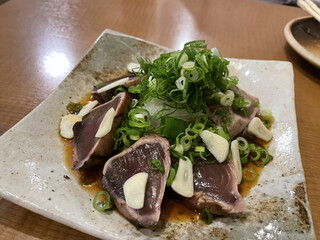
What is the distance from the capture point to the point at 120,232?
6.14 ft

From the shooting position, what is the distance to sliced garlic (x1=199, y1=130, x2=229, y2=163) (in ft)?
7.50

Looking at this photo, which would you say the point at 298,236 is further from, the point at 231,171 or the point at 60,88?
the point at 60,88

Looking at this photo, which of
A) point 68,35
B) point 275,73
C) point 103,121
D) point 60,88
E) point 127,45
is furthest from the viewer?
point 68,35

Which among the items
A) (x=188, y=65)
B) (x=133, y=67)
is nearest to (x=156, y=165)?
(x=188, y=65)

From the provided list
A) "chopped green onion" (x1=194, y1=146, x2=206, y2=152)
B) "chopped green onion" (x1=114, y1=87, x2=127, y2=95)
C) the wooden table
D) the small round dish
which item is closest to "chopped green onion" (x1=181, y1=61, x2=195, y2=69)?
"chopped green onion" (x1=194, y1=146, x2=206, y2=152)

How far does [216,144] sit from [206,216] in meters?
0.59

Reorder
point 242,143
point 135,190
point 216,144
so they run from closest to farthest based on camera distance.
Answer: point 135,190 → point 216,144 → point 242,143

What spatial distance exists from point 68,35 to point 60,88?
1.83 metres

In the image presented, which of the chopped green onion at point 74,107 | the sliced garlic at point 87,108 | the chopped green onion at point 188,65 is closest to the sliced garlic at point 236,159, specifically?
the chopped green onion at point 188,65

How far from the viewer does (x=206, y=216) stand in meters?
2.14

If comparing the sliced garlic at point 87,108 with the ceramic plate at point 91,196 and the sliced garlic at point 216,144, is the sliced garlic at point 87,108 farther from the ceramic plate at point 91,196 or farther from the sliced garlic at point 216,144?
the sliced garlic at point 216,144

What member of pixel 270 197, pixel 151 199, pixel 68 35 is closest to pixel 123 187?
pixel 151 199

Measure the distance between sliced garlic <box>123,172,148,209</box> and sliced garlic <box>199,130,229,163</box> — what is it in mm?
620

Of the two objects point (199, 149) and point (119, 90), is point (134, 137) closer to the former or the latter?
point (199, 149)
